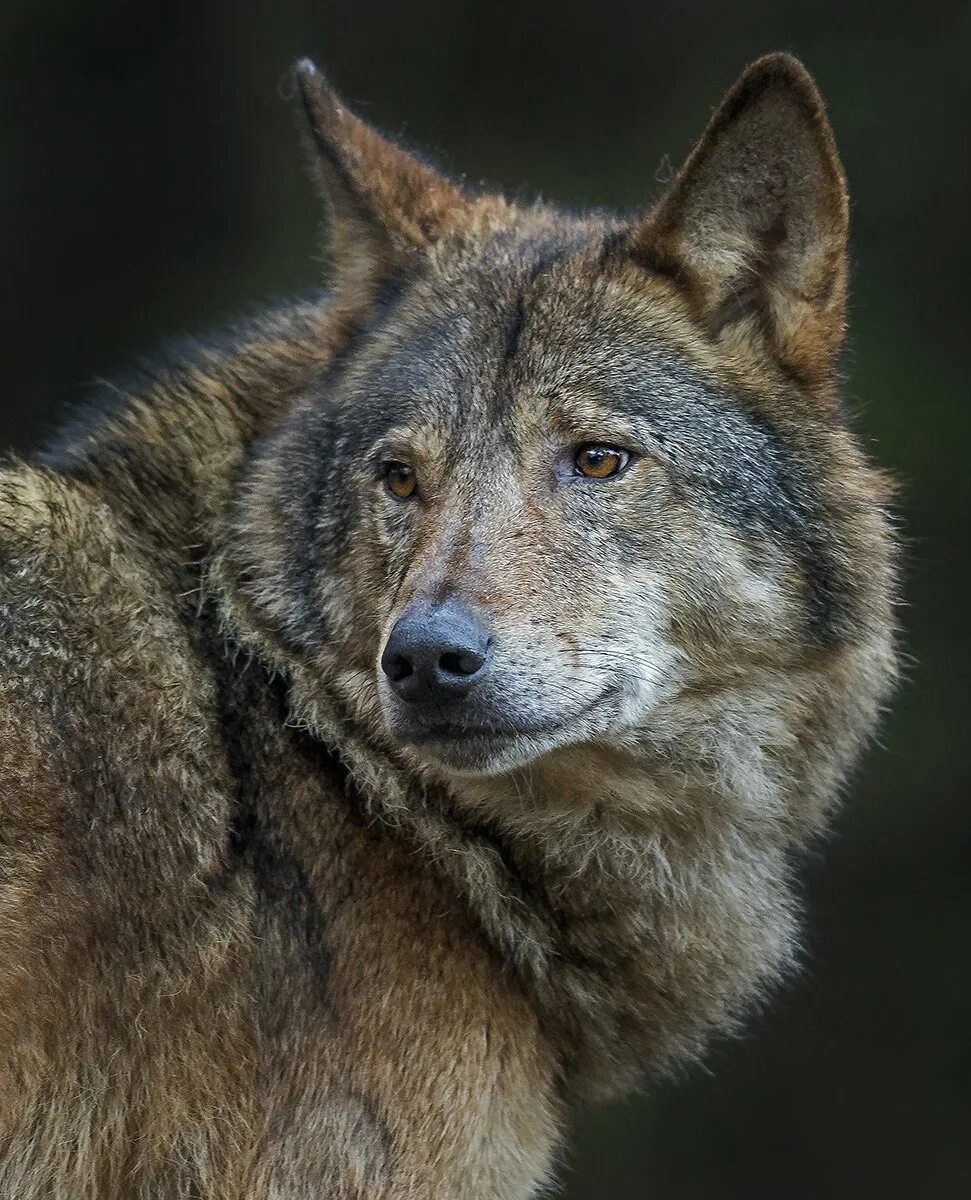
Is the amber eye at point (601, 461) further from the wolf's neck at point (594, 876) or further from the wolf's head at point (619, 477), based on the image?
the wolf's neck at point (594, 876)

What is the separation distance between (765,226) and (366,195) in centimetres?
105

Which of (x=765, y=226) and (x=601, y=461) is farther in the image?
(x=765, y=226)

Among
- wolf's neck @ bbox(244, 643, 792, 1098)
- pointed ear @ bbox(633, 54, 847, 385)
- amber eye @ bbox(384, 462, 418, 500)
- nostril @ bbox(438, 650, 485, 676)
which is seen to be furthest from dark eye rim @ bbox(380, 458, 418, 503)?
pointed ear @ bbox(633, 54, 847, 385)

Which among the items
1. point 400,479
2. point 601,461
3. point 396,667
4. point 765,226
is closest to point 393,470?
point 400,479

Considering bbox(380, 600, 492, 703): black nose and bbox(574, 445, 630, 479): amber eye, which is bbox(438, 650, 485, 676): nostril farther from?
bbox(574, 445, 630, 479): amber eye

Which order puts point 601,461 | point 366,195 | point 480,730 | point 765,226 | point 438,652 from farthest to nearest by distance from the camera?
point 366,195, point 765,226, point 601,461, point 480,730, point 438,652

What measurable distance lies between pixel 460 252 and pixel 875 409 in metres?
4.89

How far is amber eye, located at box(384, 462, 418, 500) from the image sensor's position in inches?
154

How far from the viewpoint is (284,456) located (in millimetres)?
4133

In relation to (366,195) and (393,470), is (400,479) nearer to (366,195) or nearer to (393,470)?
(393,470)

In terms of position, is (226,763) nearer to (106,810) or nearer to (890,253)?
(106,810)

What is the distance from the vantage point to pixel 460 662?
341 cm

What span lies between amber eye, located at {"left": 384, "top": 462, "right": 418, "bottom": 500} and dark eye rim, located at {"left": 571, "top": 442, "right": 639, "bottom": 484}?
40cm

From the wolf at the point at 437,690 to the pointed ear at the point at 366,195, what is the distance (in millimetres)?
13
